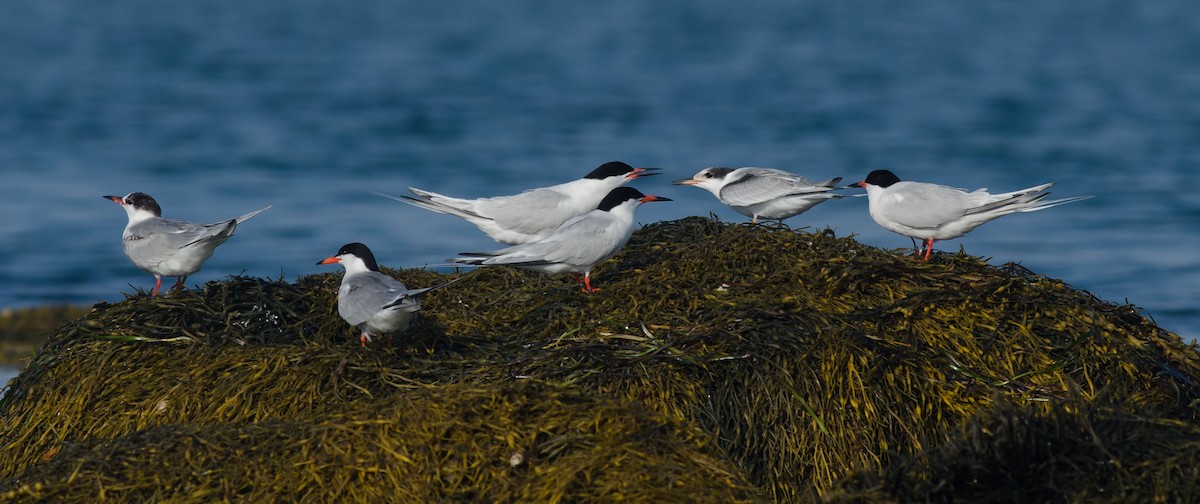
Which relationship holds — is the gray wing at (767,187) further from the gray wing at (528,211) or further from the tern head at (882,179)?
the gray wing at (528,211)

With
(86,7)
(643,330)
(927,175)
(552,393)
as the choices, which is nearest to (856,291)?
(643,330)

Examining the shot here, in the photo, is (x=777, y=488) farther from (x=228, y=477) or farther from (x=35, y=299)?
(x=35, y=299)

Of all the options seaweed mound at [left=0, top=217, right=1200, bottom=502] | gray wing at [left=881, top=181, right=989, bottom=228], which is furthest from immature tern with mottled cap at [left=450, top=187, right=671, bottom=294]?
gray wing at [left=881, top=181, right=989, bottom=228]

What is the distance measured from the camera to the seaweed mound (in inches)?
145

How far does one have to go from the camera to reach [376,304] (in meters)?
4.68

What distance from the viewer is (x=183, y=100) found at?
69.9 feet

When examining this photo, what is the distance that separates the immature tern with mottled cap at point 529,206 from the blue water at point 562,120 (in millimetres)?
1587

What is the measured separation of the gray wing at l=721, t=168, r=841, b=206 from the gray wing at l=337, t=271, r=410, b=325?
250 cm

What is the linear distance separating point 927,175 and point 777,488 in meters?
11.5

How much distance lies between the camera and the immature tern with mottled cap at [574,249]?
561 centimetres

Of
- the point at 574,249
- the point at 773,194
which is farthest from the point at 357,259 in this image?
the point at 773,194

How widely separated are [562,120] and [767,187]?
12696mm

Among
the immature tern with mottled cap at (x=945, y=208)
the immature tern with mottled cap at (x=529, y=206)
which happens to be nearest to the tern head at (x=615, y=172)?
the immature tern with mottled cap at (x=529, y=206)

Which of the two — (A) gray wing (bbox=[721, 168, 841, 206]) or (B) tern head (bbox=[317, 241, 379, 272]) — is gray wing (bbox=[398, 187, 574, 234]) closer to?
(A) gray wing (bbox=[721, 168, 841, 206])
